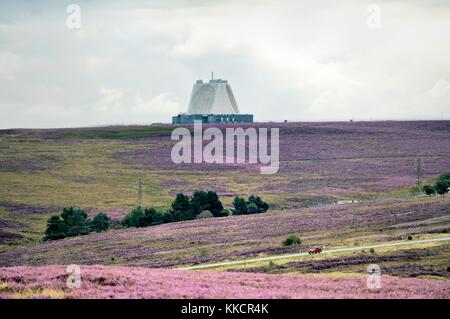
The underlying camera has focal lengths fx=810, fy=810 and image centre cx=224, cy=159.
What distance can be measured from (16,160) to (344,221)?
8001cm

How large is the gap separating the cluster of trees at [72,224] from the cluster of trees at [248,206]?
15.5m

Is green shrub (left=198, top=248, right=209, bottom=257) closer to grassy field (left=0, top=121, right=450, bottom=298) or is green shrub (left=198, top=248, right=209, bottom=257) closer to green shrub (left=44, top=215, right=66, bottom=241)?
grassy field (left=0, top=121, right=450, bottom=298)

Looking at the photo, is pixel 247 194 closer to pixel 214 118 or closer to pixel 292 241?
pixel 292 241

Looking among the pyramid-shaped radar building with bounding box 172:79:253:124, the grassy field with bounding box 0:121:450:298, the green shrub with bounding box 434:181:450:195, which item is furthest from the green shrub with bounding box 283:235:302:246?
the pyramid-shaped radar building with bounding box 172:79:253:124

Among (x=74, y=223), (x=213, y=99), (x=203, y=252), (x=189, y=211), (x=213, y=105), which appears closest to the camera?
(x=203, y=252)

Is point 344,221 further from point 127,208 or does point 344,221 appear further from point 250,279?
point 250,279

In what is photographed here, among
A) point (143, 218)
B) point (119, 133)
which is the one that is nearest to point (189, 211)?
point (143, 218)

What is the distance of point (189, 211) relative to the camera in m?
91.1

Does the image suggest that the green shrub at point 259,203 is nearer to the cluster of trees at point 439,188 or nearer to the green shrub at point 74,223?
the cluster of trees at point 439,188

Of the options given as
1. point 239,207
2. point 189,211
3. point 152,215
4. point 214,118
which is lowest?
point 152,215

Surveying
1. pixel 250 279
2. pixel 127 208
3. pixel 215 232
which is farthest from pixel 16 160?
pixel 250 279

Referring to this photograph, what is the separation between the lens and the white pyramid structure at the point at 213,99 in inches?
7534

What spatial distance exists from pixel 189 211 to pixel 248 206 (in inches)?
313

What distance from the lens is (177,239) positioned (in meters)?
69.9
